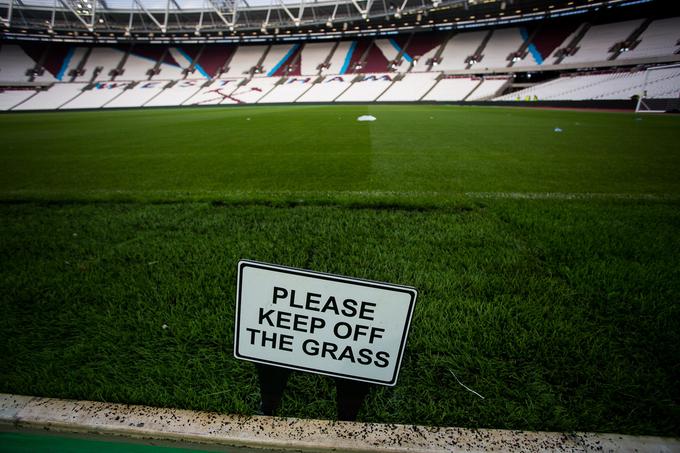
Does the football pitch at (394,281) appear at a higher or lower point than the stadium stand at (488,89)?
lower

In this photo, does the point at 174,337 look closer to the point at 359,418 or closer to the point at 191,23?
the point at 359,418

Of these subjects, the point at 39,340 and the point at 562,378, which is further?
the point at 39,340

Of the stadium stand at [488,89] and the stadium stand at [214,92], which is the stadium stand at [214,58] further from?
the stadium stand at [488,89]

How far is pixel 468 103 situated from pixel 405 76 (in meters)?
10.4

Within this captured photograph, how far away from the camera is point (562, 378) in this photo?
133 cm

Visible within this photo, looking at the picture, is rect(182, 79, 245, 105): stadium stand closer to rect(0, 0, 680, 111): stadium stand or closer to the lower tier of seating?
the lower tier of seating

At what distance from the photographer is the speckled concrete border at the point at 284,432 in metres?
1.05

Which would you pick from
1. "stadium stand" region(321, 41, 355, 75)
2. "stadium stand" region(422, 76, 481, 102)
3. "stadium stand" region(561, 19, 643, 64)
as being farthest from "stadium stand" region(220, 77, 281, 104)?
"stadium stand" region(561, 19, 643, 64)

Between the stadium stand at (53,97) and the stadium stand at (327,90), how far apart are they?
26349 millimetres

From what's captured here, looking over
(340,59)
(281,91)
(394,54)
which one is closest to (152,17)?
(281,91)

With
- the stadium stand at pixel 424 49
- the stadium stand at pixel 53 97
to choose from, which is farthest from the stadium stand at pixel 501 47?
the stadium stand at pixel 53 97

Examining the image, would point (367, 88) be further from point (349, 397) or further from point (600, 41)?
point (349, 397)

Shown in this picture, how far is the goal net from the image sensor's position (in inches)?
694

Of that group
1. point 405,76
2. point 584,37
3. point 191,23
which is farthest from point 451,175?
point 191,23
